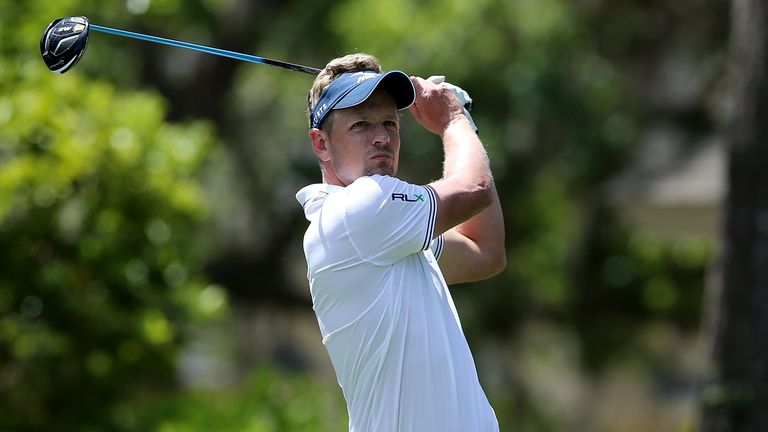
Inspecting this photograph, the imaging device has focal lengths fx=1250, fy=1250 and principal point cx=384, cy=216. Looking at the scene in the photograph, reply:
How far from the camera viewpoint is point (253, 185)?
1548 centimetres

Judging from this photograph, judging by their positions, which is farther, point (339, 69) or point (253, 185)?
point (253, 185)

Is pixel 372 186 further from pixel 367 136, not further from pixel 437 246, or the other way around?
pixel 437 246

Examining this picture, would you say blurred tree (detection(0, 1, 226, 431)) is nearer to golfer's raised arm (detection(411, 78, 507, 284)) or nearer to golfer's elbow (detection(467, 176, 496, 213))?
golfer's raised arm (detection(411, 78, 507, 284))

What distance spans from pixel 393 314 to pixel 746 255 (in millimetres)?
4530

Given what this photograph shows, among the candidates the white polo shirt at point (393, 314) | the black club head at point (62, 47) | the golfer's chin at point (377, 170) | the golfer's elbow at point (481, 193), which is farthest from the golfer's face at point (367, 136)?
the black club head at point (62, 47)

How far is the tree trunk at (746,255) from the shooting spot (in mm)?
7250

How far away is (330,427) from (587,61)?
7282mm

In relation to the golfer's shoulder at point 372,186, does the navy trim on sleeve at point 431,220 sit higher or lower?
lower

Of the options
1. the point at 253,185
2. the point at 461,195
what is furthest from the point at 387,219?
the point at 253,185

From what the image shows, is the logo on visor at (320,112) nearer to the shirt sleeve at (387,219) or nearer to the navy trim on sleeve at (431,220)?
the shirt sleeve at (387,219)

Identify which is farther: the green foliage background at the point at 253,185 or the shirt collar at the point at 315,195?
the green foliage background at the point at 253,185

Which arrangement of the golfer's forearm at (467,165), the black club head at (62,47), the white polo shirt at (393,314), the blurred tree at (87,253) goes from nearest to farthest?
the white polo shirt at (393,314) → the golfer's forearm at (467,165) → the black club head at (62,47) → the blurred tree at (87,253)

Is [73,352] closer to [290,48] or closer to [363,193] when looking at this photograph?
[363,193]

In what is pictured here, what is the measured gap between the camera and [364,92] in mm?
3445
